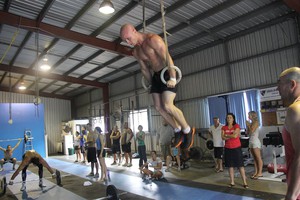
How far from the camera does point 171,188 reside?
532 centimetres

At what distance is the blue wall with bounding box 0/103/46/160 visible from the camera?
12.8 metres

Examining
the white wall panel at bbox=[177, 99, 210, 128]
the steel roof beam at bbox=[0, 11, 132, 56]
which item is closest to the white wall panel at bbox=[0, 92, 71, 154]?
the steel roof beam at bbox=[0, 11, 132, 56]

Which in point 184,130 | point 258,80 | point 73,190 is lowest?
point 73,190

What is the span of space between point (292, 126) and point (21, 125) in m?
14.2

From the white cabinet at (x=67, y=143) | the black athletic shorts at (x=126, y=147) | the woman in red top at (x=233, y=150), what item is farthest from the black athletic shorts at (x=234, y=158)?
the white cabinet at (x=67, y=143)

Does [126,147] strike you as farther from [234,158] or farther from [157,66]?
[157,66]

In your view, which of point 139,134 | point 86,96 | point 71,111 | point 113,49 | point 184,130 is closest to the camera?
point 184,130

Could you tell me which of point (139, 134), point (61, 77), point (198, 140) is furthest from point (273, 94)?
point (61, 77)

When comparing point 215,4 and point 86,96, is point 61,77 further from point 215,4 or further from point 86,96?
point 215,4

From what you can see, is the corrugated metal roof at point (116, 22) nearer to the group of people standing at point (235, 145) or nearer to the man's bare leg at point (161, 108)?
the group of people standing at point (235, 145)

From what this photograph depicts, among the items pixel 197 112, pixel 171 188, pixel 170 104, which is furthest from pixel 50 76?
pixel 170 104

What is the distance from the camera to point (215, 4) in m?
6.31

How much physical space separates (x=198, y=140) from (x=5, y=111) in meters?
10.2

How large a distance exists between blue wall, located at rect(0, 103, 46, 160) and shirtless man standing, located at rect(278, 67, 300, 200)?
12866mm
